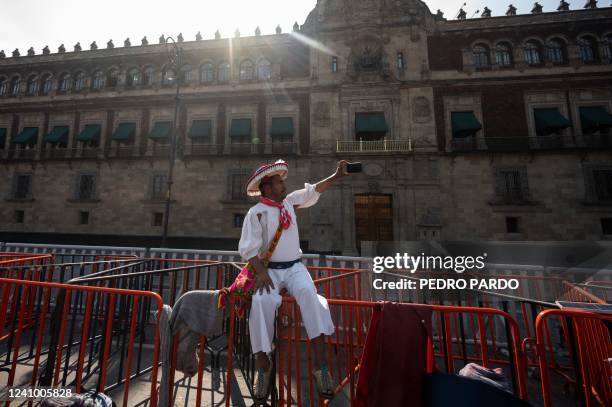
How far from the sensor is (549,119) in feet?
48.4

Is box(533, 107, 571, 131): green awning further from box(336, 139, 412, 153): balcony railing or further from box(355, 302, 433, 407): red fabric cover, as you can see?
box(355, 302, 433, 407): red fabric cover

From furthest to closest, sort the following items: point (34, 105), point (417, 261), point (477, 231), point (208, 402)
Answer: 1. point (34, 105)
2. point (477, 231)
3. point (417, 261)
4. point (208, 402)

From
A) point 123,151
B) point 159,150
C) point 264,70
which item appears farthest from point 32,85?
point 264,70

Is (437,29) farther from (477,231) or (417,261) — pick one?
(417,261)

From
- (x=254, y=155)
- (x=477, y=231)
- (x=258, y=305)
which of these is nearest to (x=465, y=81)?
(x=477, y=231)

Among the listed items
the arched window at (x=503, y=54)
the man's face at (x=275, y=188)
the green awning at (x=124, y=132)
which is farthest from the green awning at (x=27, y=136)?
the arched window at (x=503, y=54)

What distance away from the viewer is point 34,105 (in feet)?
64.5

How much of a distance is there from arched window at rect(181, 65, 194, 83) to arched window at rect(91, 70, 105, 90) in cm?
655

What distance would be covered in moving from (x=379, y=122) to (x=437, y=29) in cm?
750

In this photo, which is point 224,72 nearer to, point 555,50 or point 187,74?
point 187,74

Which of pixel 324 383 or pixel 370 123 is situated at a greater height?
pixel 370 123

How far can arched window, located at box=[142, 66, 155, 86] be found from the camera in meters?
19.2

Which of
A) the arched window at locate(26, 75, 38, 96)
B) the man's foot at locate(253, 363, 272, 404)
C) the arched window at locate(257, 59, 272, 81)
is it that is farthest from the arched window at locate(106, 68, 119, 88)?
the man's foot at locate(253, 363, 272, 404)

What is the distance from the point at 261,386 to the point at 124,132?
20.9 meters
